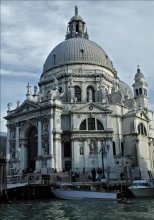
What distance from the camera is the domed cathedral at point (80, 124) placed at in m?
45.1

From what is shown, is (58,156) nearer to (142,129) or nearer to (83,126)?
(83,126)

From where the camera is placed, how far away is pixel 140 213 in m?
21.3

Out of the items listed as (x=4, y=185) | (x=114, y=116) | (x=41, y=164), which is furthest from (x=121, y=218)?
(x=114, y=116)

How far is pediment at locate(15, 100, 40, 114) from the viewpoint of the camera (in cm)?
4759

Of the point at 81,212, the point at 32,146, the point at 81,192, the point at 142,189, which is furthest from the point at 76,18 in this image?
the point at 81,212

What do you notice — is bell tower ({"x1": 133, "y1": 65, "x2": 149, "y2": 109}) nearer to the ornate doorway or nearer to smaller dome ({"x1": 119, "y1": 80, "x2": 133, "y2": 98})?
smaller dome ({"x1": 119, "y1": 80, "x2": 133, "y2": 98})

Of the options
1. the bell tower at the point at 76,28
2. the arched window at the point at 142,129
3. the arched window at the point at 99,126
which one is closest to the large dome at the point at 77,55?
the bell tower at the point at 76,28

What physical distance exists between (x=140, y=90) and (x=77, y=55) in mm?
11795

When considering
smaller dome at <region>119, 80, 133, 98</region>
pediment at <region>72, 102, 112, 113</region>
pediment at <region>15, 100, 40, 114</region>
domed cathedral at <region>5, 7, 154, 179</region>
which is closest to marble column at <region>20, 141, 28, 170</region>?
domed cathedral at <region>5, 7, 154, 179</region>

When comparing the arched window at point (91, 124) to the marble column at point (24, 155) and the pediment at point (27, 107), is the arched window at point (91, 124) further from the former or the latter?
the marble column at point (24, 155)

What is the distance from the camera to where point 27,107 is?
48656 millimetres

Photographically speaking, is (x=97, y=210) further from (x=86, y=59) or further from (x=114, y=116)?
(x=86, y=59)

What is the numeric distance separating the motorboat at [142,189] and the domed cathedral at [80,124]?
8261 mm

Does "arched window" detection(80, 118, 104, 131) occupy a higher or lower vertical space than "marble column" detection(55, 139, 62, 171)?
higher
